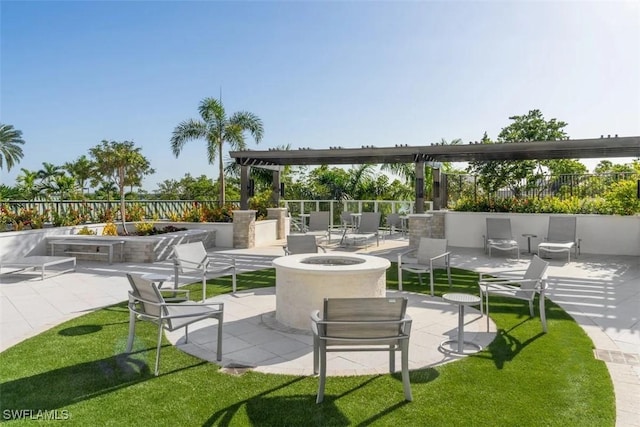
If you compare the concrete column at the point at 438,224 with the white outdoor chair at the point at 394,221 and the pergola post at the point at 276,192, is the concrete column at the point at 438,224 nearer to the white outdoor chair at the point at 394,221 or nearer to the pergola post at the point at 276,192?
the white outdoor chair at the point at 394,221

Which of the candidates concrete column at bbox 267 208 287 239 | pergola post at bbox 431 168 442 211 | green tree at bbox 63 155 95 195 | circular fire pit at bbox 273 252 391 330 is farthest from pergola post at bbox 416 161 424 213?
green tree at bbox 63 155 95 195

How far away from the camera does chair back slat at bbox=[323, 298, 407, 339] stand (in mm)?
3131

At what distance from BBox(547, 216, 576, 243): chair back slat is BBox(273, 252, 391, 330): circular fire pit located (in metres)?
8.05

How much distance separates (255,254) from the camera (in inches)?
441

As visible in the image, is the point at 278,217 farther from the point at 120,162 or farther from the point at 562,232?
the point at 562,232

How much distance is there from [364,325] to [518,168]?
46.4 ft

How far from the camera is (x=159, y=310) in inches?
147

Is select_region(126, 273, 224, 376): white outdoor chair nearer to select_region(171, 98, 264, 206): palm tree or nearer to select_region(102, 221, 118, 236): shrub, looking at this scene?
select_region(102, 221, 118, 236): shrub

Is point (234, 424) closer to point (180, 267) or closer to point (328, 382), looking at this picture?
point (328, 382)

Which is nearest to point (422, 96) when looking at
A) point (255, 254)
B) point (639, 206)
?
point (639, 206)

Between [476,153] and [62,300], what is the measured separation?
35.9ft

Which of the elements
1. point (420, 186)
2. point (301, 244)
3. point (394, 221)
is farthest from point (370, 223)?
point (301, 244)

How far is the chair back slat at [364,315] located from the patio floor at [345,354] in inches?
26.8

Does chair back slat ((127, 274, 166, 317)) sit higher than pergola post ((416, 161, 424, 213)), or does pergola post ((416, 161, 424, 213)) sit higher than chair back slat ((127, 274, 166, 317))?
pergola post ((416, 161, 424, 213))
